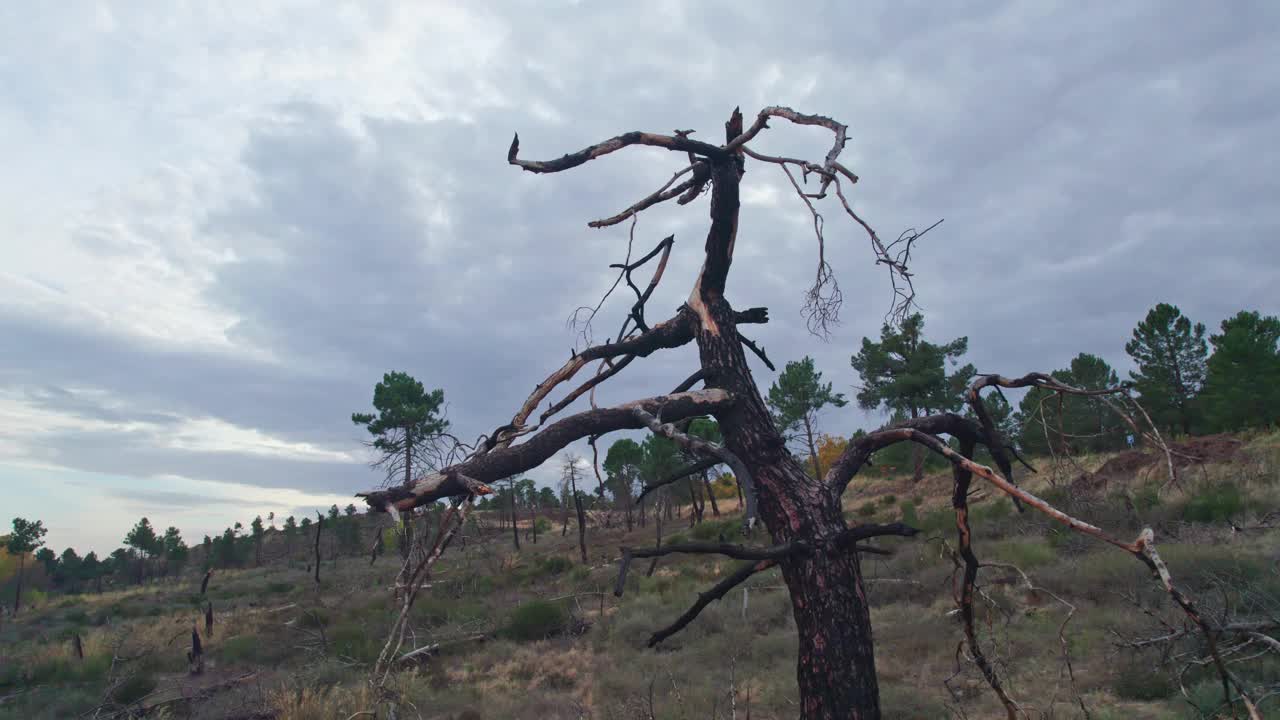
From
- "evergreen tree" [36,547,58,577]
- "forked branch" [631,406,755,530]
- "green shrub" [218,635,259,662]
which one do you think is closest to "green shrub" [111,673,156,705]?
"green shrub" [218,635,259,662]

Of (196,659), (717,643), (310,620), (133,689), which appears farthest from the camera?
(310,620)

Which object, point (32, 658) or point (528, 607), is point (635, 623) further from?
point (32, 658)

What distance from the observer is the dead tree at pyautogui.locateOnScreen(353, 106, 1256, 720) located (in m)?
2.69

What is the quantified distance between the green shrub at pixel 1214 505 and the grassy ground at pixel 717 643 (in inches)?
1.8

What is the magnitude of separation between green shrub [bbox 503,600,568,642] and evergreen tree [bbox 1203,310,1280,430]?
29549mm

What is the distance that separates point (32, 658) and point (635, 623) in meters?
18.1

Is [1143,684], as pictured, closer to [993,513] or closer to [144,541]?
[993,513]

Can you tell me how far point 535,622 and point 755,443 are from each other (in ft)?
45.5

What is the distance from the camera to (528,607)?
15.5 m

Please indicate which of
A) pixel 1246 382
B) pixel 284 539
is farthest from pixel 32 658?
pixel 284 539

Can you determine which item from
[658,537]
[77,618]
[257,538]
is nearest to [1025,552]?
[658,537]

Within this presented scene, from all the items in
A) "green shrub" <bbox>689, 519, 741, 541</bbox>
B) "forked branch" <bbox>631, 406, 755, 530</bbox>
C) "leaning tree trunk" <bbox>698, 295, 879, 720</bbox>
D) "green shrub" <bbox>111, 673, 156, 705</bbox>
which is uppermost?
"forked branch" <bbox>631, 406, 755, 530</bbox>

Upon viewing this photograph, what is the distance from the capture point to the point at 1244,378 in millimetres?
27562

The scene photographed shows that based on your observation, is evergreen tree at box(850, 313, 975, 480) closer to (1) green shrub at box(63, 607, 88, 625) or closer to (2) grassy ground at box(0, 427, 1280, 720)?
(2) grassy ground at box(0, 427, 1280, 720)
